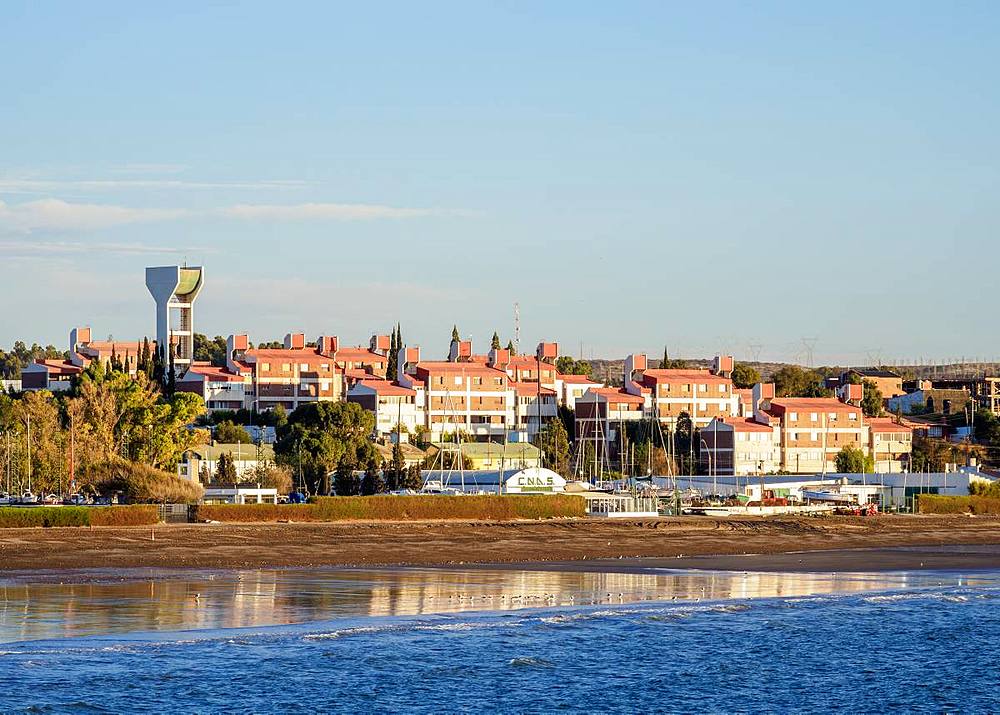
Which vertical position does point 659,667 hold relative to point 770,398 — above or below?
below

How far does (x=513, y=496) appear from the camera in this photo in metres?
82.8

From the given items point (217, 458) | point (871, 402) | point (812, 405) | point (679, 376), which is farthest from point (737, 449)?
point (217, 458)

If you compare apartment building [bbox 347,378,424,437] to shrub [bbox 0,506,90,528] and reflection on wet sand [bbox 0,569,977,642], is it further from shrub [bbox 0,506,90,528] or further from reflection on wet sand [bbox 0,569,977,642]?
reflection on wet sand [bbox 0,569,977,642]

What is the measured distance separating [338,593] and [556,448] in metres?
86.9

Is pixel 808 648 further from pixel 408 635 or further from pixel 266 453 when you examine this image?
pixel 266 453

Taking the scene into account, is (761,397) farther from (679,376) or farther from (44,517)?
(44,517)

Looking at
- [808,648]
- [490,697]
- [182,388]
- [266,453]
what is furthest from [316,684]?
[182,388]

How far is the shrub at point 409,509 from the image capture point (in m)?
71.2

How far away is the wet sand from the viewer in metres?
53.2

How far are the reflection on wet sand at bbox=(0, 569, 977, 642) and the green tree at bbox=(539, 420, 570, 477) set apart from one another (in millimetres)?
73797

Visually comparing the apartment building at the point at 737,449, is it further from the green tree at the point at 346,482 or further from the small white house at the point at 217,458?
the green tree at the point at 346,482

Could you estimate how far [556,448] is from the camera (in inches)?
5044

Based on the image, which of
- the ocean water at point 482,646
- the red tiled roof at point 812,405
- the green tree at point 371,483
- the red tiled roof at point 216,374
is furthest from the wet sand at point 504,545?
the red tiled roof at point 216,374

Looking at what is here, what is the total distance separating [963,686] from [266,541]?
113 ft
